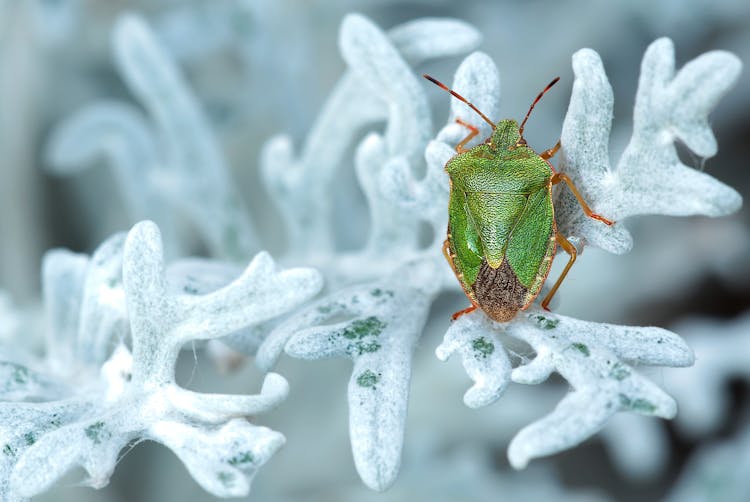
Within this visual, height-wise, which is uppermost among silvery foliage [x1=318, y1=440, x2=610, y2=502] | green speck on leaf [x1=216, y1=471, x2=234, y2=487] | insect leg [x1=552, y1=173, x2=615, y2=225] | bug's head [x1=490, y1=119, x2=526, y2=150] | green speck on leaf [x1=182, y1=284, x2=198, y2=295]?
bug's head [x1=490, y1=119, x2=526, y2=150]

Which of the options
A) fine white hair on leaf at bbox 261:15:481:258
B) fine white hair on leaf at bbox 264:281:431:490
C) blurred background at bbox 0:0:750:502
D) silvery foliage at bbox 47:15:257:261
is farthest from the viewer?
blurred background at bbox 0:0:750:502

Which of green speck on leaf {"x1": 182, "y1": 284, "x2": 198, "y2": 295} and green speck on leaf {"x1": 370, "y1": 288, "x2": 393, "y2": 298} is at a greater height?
green speck on leaf {"x1": 182, "y1": 284, "x2": 198, "y2": 295}

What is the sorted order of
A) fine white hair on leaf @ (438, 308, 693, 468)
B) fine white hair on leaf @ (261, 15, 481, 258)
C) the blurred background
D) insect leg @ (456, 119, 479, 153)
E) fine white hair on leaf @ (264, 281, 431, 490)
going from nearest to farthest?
fine white hair on leaf @ (438, 308, 693, 468) → fine white hair on leaf @ (264, 281, 431, 490) → insect leg @ (456, 119, 479, 153) → fine white hair on leaf @ (261, 15, 481, 258) → the blurred background

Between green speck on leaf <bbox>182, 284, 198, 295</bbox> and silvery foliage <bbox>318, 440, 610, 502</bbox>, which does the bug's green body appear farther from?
silvery foliage <bbox>318, 440, 610, 502</bbox>

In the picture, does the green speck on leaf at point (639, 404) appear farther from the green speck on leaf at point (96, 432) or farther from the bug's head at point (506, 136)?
the green speck on leaf at point (96, 432)

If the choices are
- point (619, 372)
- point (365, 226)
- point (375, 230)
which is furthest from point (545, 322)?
point (365, 226)

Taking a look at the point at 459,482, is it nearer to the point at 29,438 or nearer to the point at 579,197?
the point at 579,197

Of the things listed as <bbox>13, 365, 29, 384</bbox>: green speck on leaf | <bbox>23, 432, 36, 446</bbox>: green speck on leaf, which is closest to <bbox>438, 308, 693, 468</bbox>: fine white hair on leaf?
<bbox>23, 432, 36, 446</bbox>: green speck on leaf
